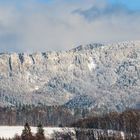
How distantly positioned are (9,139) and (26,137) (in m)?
40.1

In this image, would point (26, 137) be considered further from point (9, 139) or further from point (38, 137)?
point (9, 139)

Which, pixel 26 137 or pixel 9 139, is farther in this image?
pixel 9 139

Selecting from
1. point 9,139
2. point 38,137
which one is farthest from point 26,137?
point 9,139

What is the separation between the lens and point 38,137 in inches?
6280

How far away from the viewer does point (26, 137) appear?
15862 centimetres

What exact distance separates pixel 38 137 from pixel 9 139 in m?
40.0

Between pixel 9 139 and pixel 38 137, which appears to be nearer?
pixel 38 137

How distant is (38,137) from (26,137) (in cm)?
315

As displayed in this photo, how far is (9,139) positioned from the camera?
198 metres
